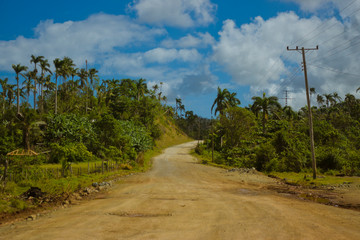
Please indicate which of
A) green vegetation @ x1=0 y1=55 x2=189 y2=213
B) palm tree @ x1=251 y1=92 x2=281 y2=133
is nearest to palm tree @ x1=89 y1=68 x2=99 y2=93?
green vegetation @ x1=0 y1=55 x2=189 y2=213

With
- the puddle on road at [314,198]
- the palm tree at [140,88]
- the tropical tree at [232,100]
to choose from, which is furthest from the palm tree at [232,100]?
the puddle on road at [314,198]

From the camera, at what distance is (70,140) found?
3953 cm

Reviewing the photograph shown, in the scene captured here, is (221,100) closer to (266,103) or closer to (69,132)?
(266,103)

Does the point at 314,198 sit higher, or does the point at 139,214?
the point at 139,214

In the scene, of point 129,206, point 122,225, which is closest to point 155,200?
point 129,206

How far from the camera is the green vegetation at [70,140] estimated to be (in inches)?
755

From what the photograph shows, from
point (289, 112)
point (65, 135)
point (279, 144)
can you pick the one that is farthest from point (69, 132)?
point (289, 112)

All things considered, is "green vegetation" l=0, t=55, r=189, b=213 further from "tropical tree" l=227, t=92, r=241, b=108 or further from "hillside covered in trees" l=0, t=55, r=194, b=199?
"tropical tree" l=227, t=92, r=241, b=108

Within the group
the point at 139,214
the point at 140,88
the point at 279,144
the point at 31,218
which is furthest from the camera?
the point at 140,88

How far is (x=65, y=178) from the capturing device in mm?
21172

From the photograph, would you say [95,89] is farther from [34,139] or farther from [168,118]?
[168,118]

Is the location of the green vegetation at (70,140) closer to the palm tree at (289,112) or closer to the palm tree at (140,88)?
the palm tree at (140,88)

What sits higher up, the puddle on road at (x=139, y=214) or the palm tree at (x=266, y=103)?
the palm tree at (x=266, y=103)

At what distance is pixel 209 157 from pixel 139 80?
126 ft
